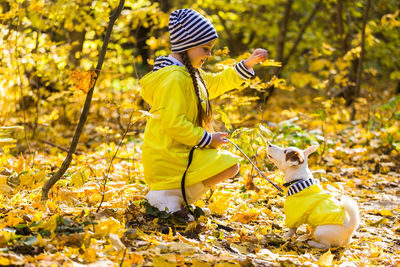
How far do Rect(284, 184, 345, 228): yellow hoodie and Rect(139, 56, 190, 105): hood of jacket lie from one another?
124 centimetres

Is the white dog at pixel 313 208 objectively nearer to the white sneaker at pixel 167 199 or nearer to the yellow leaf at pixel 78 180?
the white sneaker at pixel 167 199

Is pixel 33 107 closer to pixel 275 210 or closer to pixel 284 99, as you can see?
pixel 275 210

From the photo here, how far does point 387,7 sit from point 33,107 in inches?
337

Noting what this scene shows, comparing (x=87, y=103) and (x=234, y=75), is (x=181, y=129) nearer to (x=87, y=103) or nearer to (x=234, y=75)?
(x=87, y=103)

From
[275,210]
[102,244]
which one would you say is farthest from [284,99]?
[102,244]

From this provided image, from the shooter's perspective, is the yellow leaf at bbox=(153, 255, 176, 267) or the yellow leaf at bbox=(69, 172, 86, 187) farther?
the yellow leaf at bbox=(69, 172, 86, 187)

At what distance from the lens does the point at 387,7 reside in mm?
10117

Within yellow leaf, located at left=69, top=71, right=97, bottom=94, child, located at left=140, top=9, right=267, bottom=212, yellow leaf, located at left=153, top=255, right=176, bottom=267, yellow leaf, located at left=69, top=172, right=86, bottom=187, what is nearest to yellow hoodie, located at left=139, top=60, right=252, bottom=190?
child, located at left=140, top=9, right=267, bottom=212

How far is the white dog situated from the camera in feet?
9.42

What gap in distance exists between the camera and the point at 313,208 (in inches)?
116

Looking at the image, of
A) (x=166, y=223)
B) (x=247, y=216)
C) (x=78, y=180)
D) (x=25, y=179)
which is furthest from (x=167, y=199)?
(x=25, y=179)

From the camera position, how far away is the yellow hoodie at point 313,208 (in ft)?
9.41

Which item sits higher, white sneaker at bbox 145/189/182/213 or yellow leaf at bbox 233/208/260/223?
white sneaker at bbox 145/189/182/213

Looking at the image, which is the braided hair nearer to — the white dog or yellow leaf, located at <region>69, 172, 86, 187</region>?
the white dog
